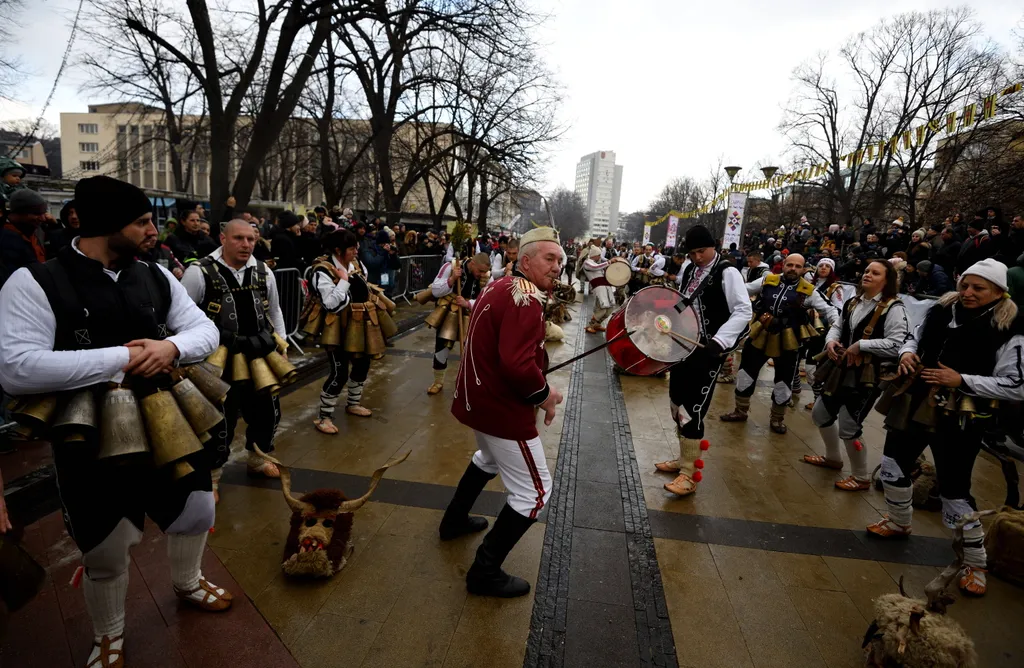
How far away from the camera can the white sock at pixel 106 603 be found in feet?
7.30

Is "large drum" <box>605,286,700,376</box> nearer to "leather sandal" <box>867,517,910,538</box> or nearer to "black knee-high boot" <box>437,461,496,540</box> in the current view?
"black knee-high boot" <box>437,461,496,540</box>

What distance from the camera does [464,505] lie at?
3416 mm

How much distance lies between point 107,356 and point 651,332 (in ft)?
9.75

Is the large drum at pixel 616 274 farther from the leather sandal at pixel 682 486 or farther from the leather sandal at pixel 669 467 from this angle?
the leather sandal at pixel 682 486

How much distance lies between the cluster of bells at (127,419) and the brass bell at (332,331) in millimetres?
2792

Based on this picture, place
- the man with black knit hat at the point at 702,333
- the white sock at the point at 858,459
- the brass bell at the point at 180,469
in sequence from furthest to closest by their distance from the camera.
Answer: the white sock at the point at 858,459 → the man with black knit hat at the point at 702,333 → the brass bell at the point at 180,469

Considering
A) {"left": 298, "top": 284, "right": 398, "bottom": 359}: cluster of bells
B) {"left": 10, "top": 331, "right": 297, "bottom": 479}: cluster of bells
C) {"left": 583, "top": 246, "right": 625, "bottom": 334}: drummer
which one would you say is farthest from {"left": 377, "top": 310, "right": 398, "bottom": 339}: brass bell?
{"left": 583, "top": 246, "right": 625, "bottom": 334}: drummer

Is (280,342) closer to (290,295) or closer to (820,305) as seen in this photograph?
(290,295)

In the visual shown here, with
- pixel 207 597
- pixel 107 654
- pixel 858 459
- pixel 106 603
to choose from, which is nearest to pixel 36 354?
pixel 106 603

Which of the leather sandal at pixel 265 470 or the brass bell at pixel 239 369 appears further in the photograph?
the leather sandal at pixel 265 470

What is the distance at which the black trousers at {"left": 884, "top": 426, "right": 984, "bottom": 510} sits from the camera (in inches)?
129

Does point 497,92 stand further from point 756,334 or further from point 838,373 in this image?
point 838,373

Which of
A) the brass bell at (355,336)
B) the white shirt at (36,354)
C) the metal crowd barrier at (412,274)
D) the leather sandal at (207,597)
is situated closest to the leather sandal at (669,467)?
the brass bell at (355,336)

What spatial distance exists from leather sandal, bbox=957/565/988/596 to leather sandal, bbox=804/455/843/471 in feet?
5.72
